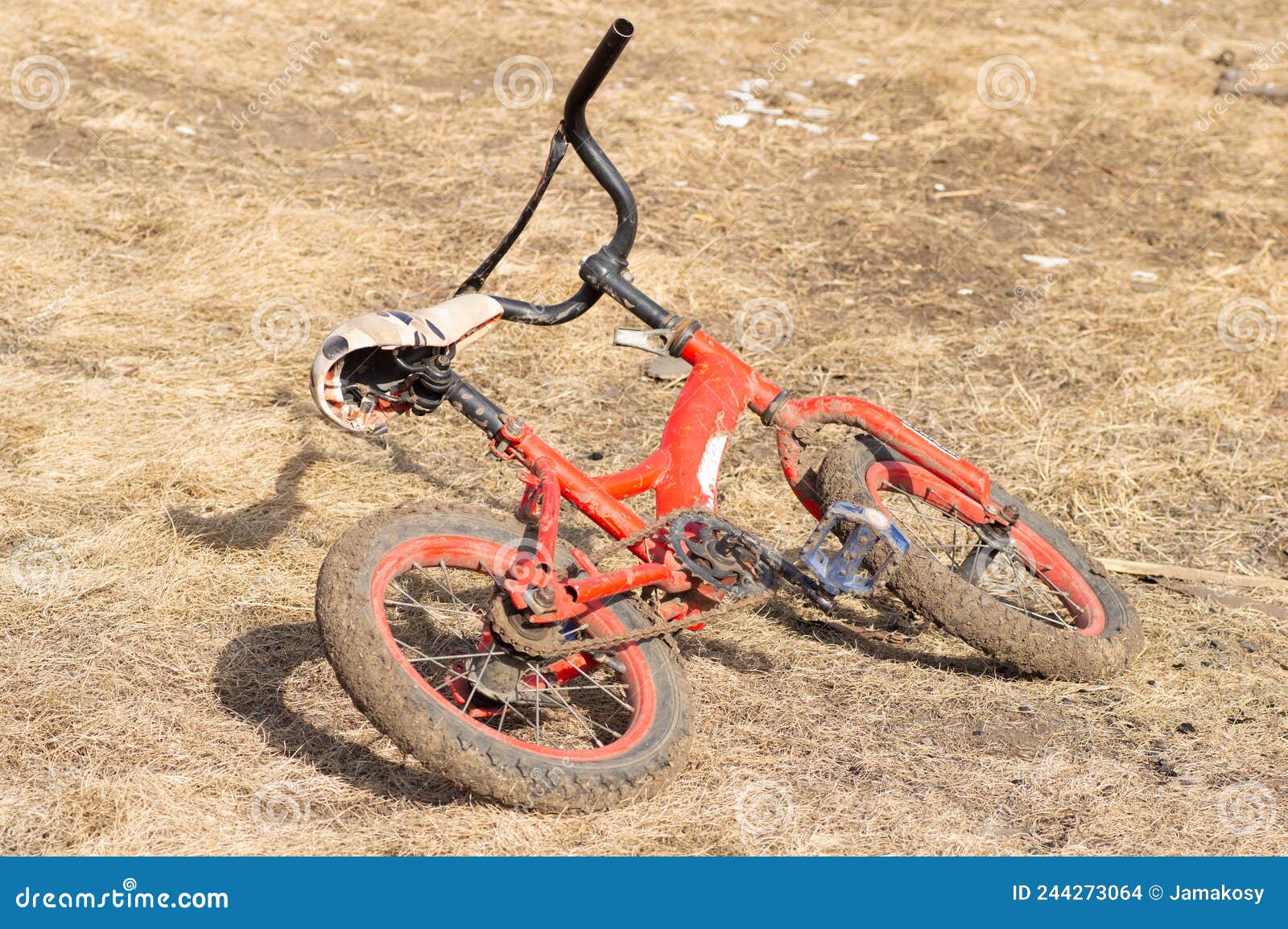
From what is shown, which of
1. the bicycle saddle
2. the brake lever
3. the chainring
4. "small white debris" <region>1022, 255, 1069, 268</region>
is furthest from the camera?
"small white debris" <region>1022, 255, 1069, 268</region>

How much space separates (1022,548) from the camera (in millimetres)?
4465

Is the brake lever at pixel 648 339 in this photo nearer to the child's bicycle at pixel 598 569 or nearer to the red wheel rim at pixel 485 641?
the child's bicycle at pixel 598 569

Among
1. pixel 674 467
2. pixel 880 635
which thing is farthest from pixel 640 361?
pixel 674 467

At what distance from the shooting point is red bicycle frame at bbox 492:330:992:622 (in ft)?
10.9

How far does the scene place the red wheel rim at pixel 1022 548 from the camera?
429cm

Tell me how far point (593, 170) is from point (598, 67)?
345 millimetres

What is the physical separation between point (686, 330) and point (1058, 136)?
20.4ft

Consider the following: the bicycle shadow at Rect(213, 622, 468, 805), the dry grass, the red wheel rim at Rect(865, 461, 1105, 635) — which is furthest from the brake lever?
the bicycle shadow at Rect(213, 622, 468, 805)

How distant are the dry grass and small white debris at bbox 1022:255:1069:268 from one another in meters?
0.10

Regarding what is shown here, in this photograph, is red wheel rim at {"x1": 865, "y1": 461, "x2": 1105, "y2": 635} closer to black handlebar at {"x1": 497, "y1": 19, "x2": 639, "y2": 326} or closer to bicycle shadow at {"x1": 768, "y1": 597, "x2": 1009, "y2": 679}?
bicycle shadow at {"x1": 768, "y1": 597, "x2": 1009, "y2": 679}

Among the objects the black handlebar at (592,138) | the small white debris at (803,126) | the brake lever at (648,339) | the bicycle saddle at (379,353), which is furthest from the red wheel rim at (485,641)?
the small white debris at (803,126)

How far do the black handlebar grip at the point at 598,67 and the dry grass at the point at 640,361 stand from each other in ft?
5.93

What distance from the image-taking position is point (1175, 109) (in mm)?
9641

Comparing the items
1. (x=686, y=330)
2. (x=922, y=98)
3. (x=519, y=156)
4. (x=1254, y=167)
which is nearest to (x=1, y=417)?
(x=686, y=330)
